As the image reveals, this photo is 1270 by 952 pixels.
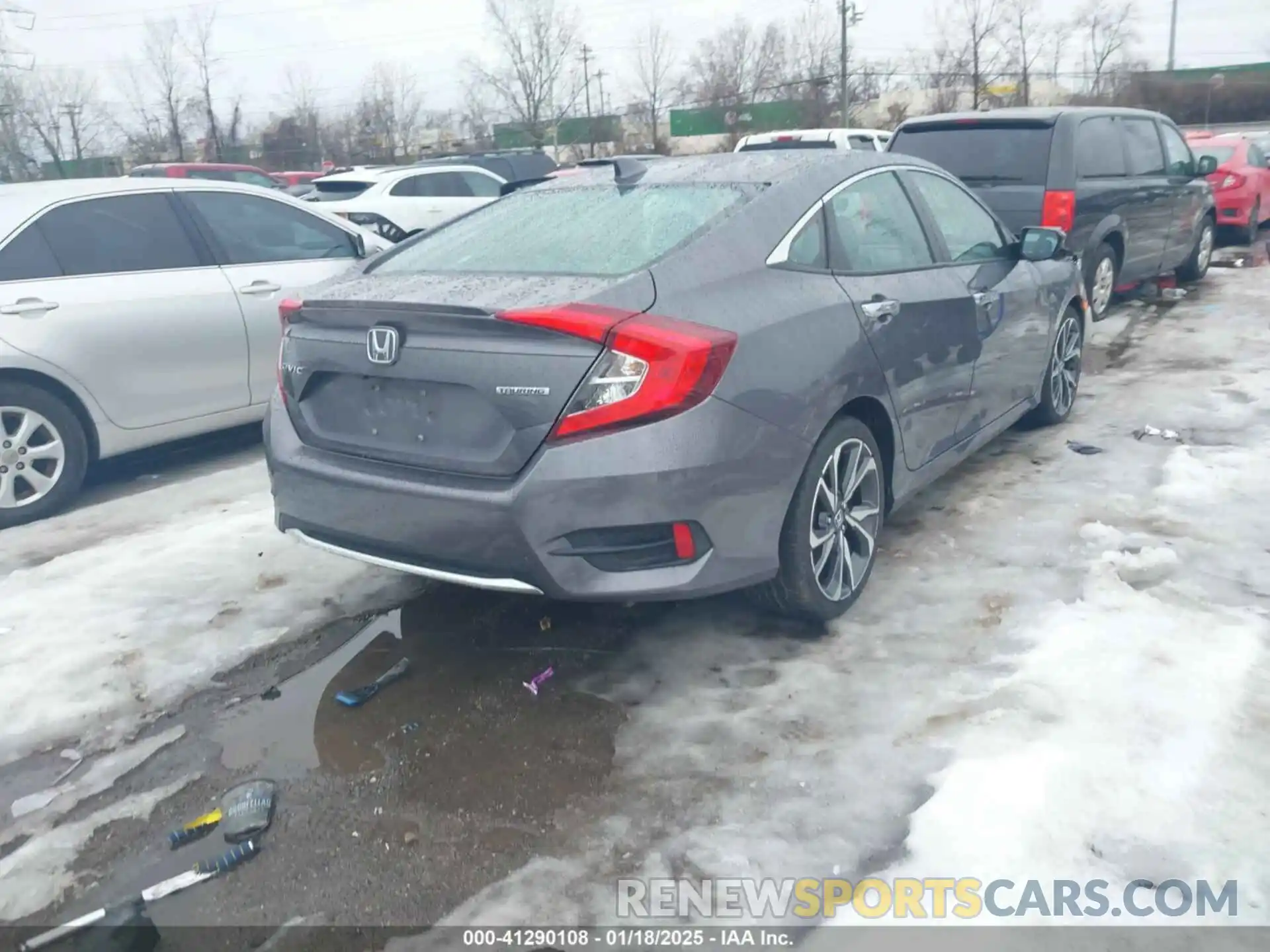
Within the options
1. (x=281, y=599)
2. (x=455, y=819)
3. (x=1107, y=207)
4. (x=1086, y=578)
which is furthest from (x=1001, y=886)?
(x=1107, y=207)

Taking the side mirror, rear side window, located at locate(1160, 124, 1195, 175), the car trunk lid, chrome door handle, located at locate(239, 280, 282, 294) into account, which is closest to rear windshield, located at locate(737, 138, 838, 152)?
rear side window, located at locate(1160, 124, 1195, 175)

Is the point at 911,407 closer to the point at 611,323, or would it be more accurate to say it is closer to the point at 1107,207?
the point at 611,323

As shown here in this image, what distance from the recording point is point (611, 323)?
115 inches

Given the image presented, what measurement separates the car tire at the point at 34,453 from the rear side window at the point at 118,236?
69 centimetres

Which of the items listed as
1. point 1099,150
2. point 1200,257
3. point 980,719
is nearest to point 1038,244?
point 980,719

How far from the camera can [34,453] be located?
16.9 feet

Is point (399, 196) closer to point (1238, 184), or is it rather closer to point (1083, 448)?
point (1083, 448)

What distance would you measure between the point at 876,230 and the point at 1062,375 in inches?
99.7

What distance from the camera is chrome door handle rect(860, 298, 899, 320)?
3.71 meters

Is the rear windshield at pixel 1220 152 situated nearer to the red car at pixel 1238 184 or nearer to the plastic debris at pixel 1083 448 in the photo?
the red car at pixel 1238 184

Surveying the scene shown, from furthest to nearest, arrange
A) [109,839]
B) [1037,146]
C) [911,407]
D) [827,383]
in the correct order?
[1037,146]
[911,407]
[827,383]
[109,839]

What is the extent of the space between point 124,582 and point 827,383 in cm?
298

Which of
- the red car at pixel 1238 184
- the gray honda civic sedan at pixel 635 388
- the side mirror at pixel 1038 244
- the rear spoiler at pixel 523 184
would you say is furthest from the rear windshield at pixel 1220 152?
the rear spoiler at pixel 523 184

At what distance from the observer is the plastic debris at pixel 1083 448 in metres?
5.62
